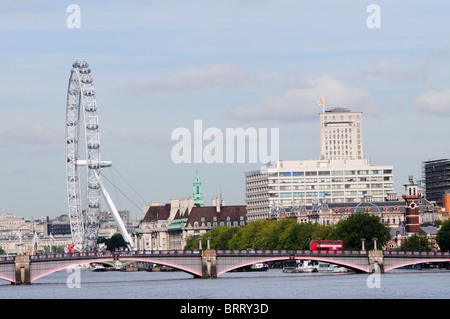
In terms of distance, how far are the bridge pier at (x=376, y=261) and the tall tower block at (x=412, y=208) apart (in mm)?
50291

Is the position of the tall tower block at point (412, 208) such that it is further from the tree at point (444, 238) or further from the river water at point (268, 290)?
the river water at point (268, 290)

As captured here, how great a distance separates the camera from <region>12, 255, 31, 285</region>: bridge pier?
132 m

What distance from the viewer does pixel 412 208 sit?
19262cm

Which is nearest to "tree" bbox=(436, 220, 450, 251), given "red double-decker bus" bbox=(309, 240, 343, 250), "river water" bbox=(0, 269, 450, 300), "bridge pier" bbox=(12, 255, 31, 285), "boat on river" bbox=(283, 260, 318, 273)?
"red double-decker bus" bbox=(309, 240, 343, 250)

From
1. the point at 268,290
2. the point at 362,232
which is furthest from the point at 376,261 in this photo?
the point at 268,290


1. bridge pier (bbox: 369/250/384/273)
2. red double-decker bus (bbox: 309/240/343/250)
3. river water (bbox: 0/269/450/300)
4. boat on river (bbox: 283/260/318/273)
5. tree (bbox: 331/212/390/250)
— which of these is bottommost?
river water (bbox: 0/269/450/300)

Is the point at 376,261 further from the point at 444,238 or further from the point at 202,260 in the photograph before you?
the point at 444,238

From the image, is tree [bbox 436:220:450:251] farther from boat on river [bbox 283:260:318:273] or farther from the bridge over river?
the bridge over river

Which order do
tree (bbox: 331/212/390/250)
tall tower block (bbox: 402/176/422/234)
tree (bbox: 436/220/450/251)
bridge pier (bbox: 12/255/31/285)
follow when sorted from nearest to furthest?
bridge pier (bbox: 12/255/31/285)
tree (bbox: 436/220/450/251)
tree (bbox: 331/212/390/250)
tall tower block (bbox: 402/176/422/234)

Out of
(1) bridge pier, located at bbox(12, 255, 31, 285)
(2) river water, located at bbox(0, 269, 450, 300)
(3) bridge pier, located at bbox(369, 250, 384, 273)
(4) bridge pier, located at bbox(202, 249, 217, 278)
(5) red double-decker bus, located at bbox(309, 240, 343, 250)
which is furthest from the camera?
(5) red double-decker bus, located at bbox(309, 240, 343, 250)

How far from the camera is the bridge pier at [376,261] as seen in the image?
458ft

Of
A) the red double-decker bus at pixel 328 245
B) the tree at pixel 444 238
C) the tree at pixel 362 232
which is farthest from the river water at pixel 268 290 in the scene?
the tree at pixel 362 232

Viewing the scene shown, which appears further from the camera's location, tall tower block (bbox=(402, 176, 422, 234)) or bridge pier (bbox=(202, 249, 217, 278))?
tall tower block (bbox=(402, 176, 422, 234))
